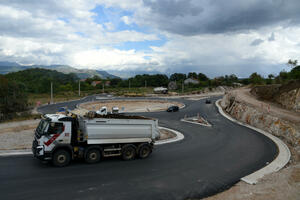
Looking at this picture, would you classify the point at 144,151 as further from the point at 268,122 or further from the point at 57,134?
the point at 268,122

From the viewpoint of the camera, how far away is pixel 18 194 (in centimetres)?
848

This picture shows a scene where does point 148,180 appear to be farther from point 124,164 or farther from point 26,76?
point 26,76

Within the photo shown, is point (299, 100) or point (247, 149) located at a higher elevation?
point (299, 100)

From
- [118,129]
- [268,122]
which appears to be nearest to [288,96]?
[268,122]

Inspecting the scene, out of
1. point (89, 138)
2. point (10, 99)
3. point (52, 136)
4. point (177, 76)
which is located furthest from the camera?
point (177, 76)

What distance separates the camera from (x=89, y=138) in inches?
460

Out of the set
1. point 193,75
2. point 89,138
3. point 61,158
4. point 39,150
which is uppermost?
point 193,75

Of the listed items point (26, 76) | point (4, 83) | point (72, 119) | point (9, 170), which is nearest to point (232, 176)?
point (72, 119)

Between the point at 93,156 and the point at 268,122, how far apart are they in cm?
1923

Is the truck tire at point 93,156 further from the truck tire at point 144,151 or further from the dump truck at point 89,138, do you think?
the truck tire at point 144,151

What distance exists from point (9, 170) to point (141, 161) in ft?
22.8

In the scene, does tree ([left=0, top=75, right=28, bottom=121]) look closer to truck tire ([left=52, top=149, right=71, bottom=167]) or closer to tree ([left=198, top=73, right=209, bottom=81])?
truck tire ([left=52, top=149, right=71, bottom=167])

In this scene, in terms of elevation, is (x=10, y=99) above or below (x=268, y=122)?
above

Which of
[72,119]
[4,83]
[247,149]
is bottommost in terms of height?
[247,149]
